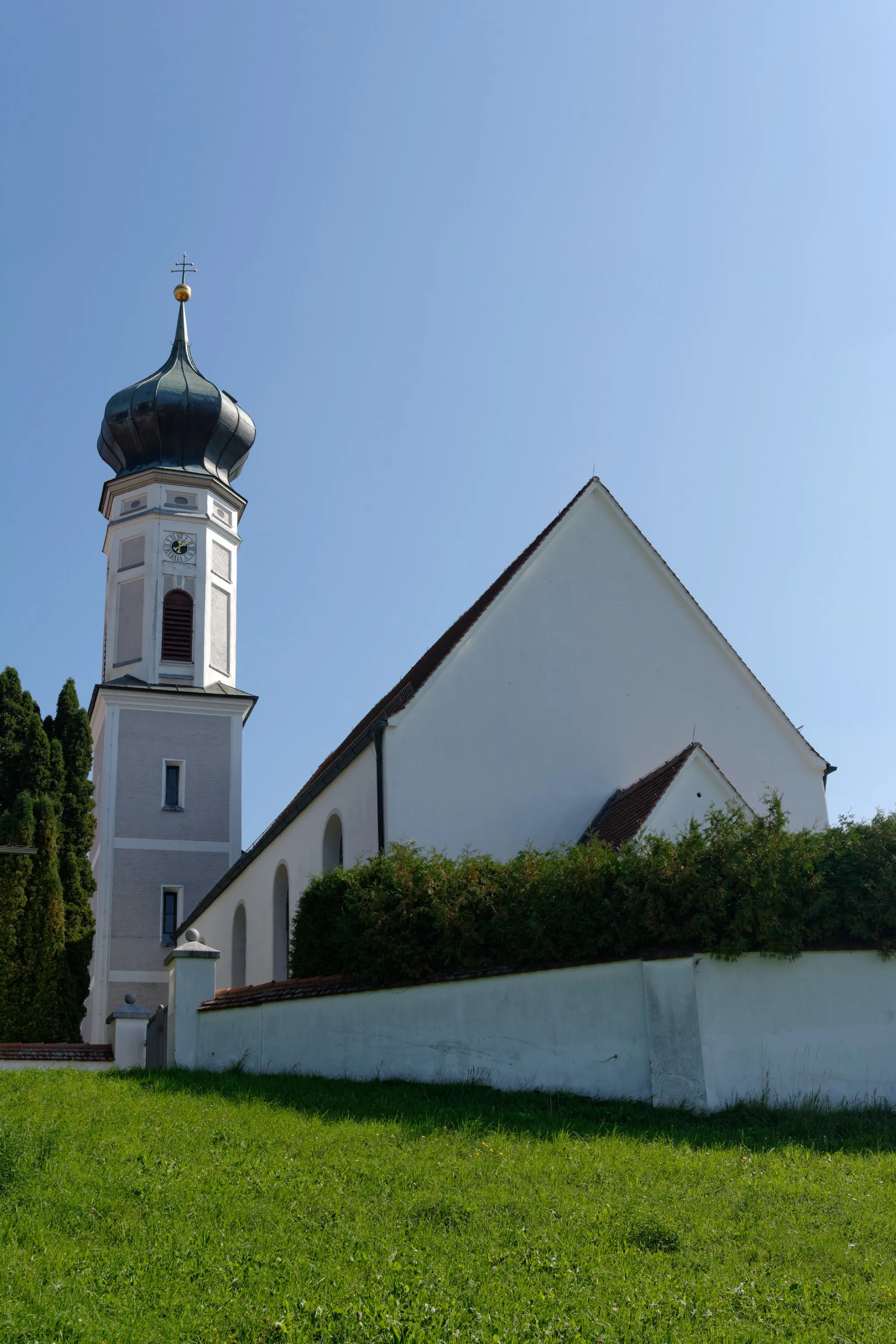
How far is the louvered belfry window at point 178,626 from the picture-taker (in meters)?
34.2

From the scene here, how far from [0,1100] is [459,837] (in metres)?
7.78

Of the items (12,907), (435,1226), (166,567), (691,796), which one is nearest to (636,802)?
(691,796)

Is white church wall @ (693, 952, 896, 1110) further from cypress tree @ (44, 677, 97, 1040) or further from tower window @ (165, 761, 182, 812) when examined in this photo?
tower window @ (165, 761, 182, 812)

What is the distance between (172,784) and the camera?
33281mm

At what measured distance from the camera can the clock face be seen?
34.5 metres

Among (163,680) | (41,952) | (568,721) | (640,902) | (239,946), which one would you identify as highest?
(163,680)

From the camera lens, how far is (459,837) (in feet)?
58.1

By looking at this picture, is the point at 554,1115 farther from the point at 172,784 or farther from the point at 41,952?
the point at 172,784

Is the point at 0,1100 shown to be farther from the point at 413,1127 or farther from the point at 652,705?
the point at 652,705

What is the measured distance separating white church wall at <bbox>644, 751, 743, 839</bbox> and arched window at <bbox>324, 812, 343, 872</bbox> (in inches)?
255

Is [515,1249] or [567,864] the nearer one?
[515,1249]

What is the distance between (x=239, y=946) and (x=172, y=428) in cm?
1516

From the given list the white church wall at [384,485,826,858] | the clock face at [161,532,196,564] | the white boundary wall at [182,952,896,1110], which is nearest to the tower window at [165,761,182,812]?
the clock face at [161,532,196,564]

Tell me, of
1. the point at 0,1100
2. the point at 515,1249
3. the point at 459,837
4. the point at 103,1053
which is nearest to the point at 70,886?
the point at 103,1053
